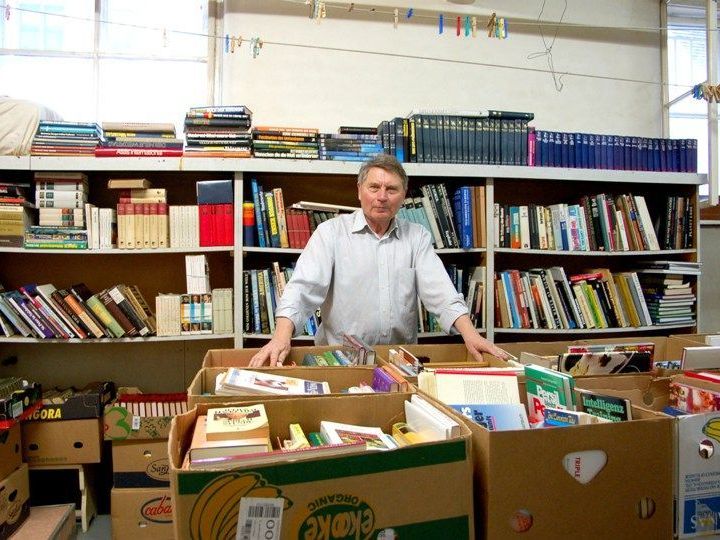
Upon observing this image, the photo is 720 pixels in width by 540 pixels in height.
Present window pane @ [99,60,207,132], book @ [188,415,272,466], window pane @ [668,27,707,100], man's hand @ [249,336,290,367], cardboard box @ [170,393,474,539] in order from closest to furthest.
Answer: cardboard box @ [170,393,474,539] → book @ [188,415,272,466] → man's hand @ [249,336,290,367] → window pane @ [99,60,207,132] → window pane @ [668,27,707,100]

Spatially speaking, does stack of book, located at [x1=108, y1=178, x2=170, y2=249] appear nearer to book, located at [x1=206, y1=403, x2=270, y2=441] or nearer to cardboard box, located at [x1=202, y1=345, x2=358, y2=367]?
cardboard box, located at [x1=202, y1=345, x2=358, y2=367]

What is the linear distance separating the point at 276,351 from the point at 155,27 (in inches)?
96.8

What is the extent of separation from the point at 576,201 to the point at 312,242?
77.9 inches

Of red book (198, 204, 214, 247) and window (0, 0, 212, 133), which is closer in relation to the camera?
red book (198, 204, 214, 247)

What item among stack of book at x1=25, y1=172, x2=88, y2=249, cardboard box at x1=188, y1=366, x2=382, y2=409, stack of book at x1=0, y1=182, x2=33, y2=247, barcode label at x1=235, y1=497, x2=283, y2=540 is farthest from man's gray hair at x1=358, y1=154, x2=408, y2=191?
stack of book at x1=0, y1=182, x2=33, y2=247

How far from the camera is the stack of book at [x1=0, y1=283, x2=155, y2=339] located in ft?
7.54

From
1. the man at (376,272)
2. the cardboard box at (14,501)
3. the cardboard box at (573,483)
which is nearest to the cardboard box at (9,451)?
the cardboard box at (14,501)

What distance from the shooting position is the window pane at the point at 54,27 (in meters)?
2.84

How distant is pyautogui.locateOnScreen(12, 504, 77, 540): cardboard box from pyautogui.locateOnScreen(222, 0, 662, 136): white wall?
2.13 meters

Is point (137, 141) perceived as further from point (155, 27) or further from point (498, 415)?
point (498, 415)

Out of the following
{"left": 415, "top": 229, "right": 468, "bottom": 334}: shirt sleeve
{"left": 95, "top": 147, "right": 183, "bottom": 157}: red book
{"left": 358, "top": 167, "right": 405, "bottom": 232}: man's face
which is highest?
{"left": 95, "top": 147, "right": 183, "bottom": 157}: red book

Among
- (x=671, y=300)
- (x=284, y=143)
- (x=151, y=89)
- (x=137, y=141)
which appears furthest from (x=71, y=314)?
(x=671, y=300)

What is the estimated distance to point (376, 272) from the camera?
189cm

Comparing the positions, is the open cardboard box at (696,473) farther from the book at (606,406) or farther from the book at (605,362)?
the book at (605,362)
